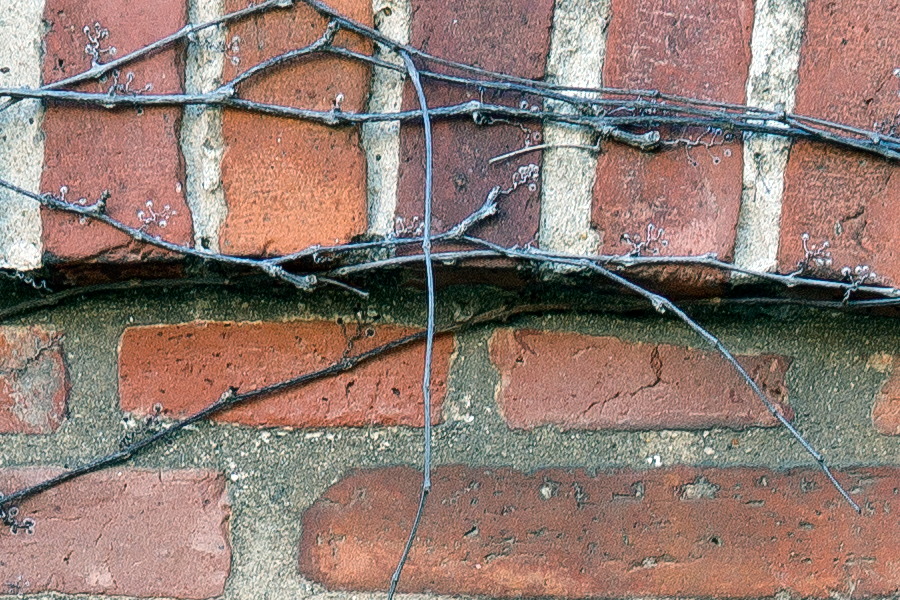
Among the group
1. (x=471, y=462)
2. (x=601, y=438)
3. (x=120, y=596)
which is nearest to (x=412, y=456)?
(x=471, y=462)

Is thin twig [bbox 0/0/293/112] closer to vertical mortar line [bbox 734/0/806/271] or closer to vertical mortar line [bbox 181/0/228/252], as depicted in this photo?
vertical mortar line [bbox 181/0/228/252]

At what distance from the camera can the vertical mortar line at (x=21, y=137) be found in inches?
32.6

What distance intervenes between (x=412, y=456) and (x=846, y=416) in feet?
1.40

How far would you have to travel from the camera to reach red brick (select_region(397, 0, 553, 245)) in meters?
0.83

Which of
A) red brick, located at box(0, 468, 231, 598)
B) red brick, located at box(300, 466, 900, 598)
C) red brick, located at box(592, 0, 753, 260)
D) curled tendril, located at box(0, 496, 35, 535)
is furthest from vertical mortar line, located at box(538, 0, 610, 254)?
curled tendril, located at box(0, 496, 35, 535)

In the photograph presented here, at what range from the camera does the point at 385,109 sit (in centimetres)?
84

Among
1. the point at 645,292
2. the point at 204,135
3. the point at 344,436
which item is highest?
the point at 204,135

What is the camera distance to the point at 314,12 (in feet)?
2.76

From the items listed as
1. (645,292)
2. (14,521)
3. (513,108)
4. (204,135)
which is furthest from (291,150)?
(14,521)

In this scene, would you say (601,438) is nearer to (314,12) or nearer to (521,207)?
(521,207)

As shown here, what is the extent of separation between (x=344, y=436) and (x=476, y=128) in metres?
0.32

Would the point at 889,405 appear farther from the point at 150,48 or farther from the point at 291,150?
the point at 150,48

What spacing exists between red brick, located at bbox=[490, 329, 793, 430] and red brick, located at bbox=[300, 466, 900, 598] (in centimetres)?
5

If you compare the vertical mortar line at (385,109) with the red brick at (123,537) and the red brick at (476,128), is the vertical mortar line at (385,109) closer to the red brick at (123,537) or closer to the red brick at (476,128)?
the red brick at (476,128)
